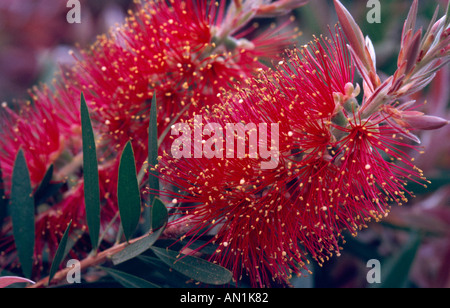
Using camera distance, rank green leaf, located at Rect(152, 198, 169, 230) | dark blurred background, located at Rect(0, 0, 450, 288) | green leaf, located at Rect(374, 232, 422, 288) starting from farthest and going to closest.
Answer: dark blurred background, located at Rect(0, 0, 450, 288)
green leaf, located at Rect(374, 232, 422, 288)
green leaf, located at Rect(152, 198, 169, 230)

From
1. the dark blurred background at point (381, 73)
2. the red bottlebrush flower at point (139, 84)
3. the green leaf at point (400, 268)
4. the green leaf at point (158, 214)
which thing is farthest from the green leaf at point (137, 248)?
the green leaf at point (400, 268)

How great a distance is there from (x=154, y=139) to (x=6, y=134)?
55 cm

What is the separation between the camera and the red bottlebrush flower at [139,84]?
95 cm

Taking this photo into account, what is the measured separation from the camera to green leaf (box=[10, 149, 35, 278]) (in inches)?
32.9

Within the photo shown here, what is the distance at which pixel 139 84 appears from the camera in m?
0.95

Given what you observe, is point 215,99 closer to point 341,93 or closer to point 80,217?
point 341,93

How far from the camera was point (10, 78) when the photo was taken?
1619 mm

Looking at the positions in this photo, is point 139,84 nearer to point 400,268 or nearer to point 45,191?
point 45,191

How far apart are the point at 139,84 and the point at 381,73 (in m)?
0.76

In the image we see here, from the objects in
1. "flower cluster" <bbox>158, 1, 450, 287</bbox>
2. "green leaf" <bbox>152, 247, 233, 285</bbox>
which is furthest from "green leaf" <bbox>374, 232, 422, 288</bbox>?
"green leaf" <bbox>152, 247, 233, 285</bbox>

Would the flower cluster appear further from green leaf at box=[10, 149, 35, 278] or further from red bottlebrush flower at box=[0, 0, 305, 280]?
green leaf at box=[10, 149, 35, 278]

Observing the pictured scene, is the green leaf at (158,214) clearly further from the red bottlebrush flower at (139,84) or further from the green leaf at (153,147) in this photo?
the red bottlebrush flower at (139,84)

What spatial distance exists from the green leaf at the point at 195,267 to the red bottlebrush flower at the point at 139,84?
273 millimetres

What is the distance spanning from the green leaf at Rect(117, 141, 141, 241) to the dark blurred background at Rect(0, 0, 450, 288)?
42 cm
